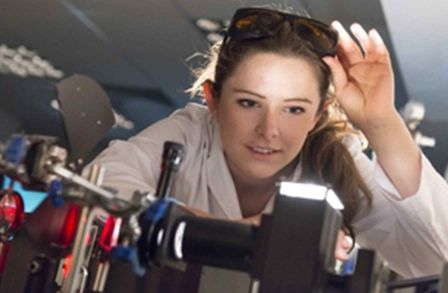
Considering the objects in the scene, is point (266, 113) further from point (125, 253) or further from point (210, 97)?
point (125, 253)

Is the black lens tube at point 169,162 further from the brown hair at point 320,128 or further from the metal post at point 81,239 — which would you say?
the brown hair at point 320,128

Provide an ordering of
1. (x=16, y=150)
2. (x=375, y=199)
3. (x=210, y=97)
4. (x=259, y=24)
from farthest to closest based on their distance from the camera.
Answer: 1. (x=210, y=97)
2. (x=259, y=24)
3. (x=375, y=199)
4. (x=16, y=150)

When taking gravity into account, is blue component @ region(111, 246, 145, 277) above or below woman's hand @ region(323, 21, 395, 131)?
below

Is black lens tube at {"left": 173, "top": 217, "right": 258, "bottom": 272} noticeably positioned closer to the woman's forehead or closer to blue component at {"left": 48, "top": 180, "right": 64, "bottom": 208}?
blue component at {"left": 48, "top": 180, "right": 64, "bottom": 208}

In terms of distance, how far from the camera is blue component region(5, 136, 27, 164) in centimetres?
37

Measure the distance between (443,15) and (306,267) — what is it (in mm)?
2483

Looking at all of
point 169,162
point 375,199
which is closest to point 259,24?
point 375,199

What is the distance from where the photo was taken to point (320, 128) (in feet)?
3.27

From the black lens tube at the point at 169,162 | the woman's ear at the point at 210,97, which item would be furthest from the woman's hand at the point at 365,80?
the black lens tube at the point at 169,162

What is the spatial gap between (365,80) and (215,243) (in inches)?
18.9

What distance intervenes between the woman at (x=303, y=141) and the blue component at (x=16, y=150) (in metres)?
0.35

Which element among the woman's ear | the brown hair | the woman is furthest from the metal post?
the woman's ear

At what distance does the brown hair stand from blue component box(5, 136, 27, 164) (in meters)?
0.47

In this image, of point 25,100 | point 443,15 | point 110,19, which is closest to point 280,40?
point 443,15
